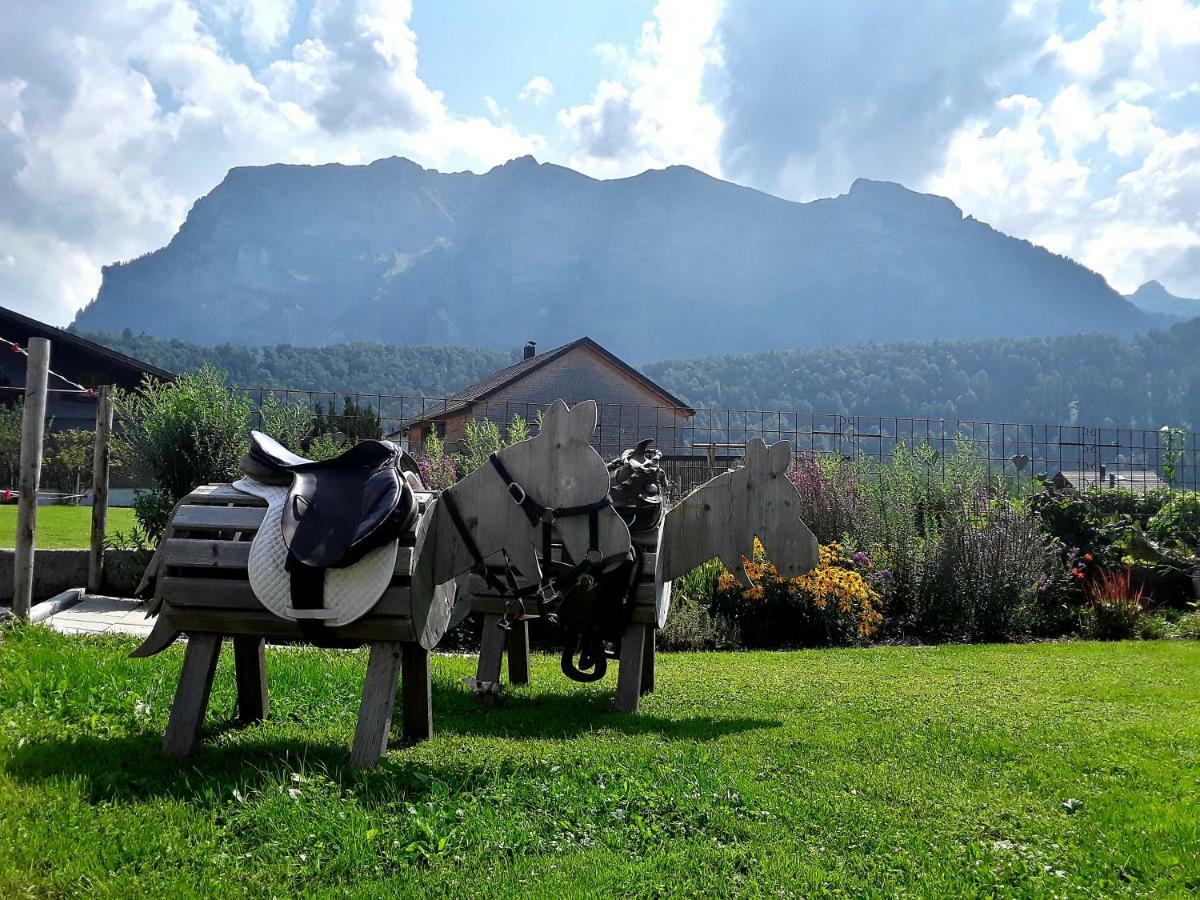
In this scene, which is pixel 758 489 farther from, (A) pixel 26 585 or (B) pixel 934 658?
(A) pixel 26 585

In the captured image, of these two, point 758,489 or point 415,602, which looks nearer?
point 415,602

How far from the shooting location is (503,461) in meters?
4.30

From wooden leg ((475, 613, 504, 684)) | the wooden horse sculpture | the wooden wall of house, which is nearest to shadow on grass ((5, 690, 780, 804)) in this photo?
wooden leg ((475, 613, 504, 684))

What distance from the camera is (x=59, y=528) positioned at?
1466 cm

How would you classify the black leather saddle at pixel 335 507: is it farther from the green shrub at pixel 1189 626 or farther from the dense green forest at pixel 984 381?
the dense green forest at pixel 984 381

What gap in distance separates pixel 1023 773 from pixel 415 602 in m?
3.08

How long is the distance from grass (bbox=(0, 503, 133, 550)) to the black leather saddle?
26.7ft

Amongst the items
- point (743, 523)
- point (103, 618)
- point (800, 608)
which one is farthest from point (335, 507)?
point (800, 608)

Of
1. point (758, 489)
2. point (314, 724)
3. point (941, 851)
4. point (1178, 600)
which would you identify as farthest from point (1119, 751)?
point (1178, 600)

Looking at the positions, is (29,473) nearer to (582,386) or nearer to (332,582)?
(332,582)

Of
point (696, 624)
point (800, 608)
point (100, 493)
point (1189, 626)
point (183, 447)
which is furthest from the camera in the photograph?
point (1189, 626)

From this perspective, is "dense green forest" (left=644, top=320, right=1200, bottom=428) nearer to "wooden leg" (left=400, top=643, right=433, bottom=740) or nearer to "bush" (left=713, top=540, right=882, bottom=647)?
"bush" (left=713, top=540, right=882, bottom=647)

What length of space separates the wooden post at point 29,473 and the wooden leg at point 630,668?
17.7 ft

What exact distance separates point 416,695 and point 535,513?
1.34 metres
